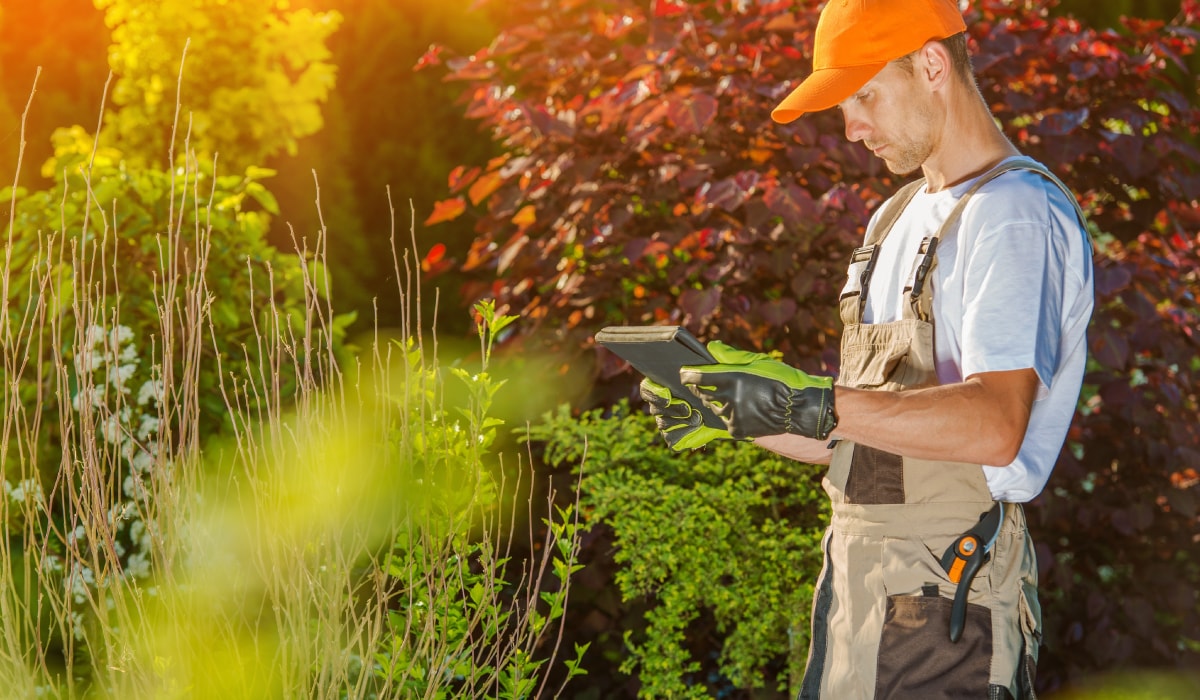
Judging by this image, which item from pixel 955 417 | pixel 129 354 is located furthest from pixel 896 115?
pixel 129 354

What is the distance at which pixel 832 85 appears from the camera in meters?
1.94

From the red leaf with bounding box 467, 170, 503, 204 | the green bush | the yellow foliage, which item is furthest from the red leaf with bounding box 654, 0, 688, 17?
the yellow foliage

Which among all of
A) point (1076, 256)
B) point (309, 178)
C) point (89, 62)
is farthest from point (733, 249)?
point (89, 62)

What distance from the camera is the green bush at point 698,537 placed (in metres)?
3.23

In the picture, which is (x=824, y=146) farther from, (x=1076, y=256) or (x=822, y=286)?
(x=1076, y=256)

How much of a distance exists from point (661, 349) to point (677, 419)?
23 centimetres

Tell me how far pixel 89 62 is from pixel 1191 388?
18.0 feet

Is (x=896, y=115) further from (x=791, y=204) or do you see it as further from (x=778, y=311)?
(x=778, y=311)

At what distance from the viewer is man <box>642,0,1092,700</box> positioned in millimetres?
1656

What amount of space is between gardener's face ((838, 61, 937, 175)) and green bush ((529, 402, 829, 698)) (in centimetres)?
145

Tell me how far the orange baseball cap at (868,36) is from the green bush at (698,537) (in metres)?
1.51

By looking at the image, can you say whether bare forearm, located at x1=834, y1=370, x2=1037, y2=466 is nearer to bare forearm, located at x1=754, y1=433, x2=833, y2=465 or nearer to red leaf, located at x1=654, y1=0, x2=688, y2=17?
bare forearm, located at x1=754, y1=433, x2=833, y2=465

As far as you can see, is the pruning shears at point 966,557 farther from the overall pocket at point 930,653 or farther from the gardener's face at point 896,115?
the gardener's face at point 896,115

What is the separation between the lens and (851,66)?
1.91 metres
